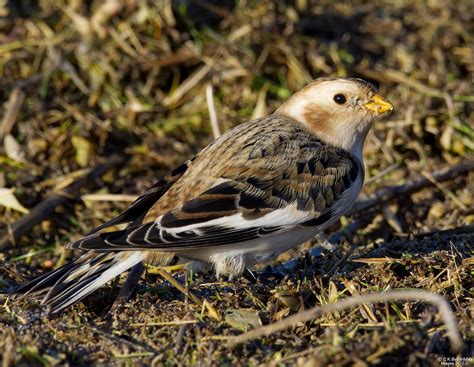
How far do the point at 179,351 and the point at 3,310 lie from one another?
85 centimetres

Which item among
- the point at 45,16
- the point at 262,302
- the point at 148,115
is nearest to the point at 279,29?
the point at 148,115

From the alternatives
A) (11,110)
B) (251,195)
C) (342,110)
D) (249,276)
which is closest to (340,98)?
(342,110)

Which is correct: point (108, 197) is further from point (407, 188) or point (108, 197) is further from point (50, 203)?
point (407, 188)

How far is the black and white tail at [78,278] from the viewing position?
11.0ft

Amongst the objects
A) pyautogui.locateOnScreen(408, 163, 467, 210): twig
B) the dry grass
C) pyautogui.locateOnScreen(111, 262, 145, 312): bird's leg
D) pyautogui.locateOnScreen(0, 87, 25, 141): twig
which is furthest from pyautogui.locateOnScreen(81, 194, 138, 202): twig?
pyautogui.locateOnScreen(408, 163, 467, 210): twig

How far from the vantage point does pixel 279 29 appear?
6270 mm

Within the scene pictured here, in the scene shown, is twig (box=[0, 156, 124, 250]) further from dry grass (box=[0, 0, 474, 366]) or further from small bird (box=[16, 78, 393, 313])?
small bird (box=[16, 78, 393, 313])

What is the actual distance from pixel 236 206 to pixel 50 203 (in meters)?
1.78

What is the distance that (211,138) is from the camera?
18.9 ft

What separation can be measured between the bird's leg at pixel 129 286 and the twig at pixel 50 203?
1.27 m

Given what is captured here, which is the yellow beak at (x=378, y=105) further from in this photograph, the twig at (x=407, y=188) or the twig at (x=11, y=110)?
the twig at (x=11, y=110)

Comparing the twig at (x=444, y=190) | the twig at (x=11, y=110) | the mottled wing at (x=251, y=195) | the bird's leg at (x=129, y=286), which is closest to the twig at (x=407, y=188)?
the twig at (x=444, y=190)

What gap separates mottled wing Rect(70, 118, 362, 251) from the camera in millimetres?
3467

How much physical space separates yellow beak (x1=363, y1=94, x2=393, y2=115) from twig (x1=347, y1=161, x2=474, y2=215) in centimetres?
69
